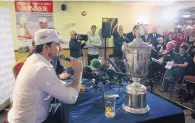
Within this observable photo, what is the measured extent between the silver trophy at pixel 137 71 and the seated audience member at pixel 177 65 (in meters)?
2.65

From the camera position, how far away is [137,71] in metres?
1.54

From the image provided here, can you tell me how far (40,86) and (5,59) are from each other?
234cm

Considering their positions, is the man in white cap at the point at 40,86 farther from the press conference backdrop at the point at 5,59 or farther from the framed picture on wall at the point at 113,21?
the framed picture on wall at the point at 113,21

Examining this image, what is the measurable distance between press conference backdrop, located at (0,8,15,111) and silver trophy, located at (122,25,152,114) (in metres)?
2.48

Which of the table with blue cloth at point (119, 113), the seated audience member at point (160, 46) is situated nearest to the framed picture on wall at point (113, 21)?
the seated audience member at point (160, 46)

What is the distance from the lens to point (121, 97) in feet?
5.76

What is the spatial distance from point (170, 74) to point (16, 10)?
509 cm

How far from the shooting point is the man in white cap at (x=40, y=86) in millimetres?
1339

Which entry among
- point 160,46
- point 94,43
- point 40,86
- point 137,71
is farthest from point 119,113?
point 94,43

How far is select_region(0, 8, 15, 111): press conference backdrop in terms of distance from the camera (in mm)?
3236

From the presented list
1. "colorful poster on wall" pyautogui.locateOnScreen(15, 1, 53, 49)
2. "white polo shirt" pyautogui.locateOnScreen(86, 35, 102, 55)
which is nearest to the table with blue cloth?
"white polo shirt" pyautogui.locateOnScreen(86, 35, 102, 55)

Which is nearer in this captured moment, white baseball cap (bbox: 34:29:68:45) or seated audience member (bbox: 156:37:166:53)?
white baseball cap (bbox: 34:29:68:45)

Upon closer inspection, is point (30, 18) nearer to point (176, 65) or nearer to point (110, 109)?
point (176, 65)

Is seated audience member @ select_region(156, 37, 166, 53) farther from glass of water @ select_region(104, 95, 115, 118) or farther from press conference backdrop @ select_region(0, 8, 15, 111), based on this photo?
glass of water @ select_region(104, 95, 115, 118)
